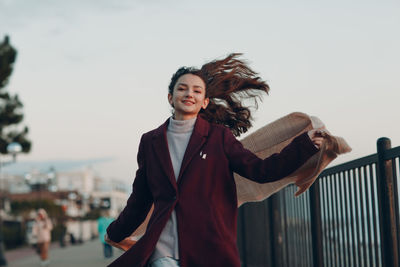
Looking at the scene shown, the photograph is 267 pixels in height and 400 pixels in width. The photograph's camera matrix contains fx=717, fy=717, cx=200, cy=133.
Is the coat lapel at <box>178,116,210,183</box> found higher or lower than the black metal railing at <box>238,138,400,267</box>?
higher

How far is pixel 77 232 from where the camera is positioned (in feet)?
155

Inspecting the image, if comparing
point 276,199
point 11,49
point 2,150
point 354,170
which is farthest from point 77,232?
point 354,170

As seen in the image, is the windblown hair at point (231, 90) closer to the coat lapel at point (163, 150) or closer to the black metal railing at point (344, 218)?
the coat lapel at point (163, 150)

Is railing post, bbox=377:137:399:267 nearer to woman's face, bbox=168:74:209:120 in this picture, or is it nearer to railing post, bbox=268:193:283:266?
woman's face, bbox=168:74:209:120

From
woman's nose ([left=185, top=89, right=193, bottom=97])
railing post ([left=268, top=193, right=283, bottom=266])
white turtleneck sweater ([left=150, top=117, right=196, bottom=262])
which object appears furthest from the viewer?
railing post ([left=268, top=193, right=283, bottom=266])

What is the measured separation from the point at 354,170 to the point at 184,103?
4.68 feet

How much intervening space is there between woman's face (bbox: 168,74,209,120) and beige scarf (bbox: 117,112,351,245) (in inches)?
22.2

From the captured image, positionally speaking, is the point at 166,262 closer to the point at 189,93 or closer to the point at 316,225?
the point at 189,93

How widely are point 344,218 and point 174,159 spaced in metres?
1.70

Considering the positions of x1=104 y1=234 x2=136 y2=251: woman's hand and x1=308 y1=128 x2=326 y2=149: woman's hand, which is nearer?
x1=308 y1=128 x2=326 y2=149: woman's hand

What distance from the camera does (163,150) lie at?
396 cm

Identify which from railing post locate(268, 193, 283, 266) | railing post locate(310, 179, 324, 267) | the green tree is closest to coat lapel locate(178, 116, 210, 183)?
railing post locate(310, 179, 324, 267)

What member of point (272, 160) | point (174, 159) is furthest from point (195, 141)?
point (272, 160)

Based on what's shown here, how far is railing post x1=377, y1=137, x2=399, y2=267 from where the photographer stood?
408 centimetres
